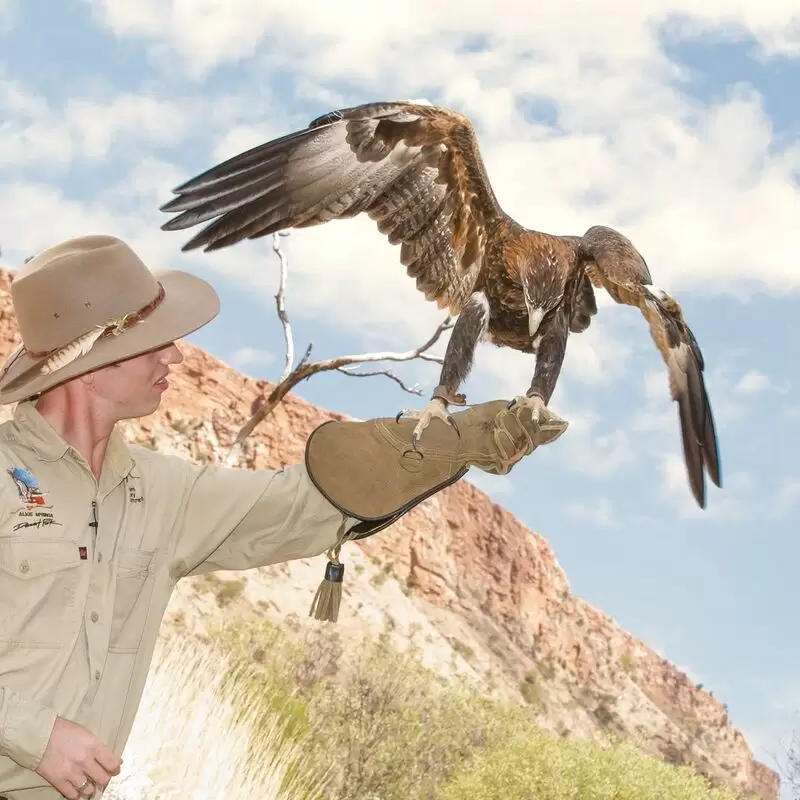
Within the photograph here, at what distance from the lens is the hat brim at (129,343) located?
256 cm

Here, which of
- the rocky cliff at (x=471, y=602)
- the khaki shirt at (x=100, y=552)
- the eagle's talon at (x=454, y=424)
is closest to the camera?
the khaki shirt at (x=100, y=552)

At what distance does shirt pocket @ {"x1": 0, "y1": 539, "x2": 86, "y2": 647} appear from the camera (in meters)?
2.51

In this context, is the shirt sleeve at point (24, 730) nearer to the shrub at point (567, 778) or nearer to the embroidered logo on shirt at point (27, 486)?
the embroidered logo on shirt at point (27, 486)

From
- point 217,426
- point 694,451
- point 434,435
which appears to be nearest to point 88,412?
point 434,435

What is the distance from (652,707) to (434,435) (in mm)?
35406

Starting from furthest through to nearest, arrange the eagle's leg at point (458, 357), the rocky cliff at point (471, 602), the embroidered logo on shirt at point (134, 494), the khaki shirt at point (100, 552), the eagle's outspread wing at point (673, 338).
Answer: the rocky cliff at point (471, 602) → the eagle's outspread wing at point (673, 338) → the eagle's leg at point (458, 357) → the embroidered logo on shirt at point (134, 494) → the khaki shirt at point (100, 552)

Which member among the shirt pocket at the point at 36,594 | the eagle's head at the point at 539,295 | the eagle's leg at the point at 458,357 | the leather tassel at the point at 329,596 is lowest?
the shirt pocket at the point at 36,594

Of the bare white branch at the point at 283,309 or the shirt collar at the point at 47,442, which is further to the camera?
the bare white branch at the point at 283,309

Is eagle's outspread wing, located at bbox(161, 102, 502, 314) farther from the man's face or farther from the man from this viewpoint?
the man's face

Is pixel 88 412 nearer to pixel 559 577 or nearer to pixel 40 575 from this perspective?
pixel 40 575

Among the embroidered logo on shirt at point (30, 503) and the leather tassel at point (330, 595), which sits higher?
the leather tassel at point (330, 595)

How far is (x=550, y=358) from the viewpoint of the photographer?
13.2ft

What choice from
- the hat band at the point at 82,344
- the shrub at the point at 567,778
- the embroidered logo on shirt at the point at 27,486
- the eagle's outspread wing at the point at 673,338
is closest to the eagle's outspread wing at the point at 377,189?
the eagle's outspread wing at the point at 673,338

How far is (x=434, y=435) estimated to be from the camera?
2930 millimetres
